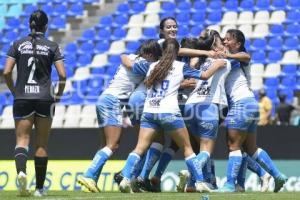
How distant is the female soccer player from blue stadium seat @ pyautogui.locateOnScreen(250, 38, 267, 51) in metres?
10.3

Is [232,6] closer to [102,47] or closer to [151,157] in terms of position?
[102,47]

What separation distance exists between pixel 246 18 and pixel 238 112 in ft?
35.3

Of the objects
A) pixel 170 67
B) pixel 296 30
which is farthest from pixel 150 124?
pixel 296 30

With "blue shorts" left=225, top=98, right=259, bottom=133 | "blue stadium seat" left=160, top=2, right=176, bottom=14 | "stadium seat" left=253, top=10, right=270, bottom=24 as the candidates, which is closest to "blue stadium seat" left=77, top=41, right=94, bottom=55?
"blue stadium seat" left=160, top=2, right=176, bottom=14

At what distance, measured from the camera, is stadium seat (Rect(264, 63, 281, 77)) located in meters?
19.8

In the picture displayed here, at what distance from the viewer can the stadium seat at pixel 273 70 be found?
64.8 feet

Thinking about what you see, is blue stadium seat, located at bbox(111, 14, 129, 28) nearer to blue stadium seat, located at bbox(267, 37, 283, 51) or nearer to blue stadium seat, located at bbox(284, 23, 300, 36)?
blue stadium seat, located at bbox(267, 37, 283, 51)

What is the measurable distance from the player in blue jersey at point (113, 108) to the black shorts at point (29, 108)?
4.40ft

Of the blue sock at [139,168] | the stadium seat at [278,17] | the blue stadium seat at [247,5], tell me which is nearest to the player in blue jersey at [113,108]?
the blue sock at [139,168]

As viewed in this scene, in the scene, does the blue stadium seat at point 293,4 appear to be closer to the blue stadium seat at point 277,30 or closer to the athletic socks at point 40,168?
the blue stadium seat at point 277,30

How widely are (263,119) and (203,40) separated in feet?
23.1

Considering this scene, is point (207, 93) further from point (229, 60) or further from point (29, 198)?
point (29, 198)

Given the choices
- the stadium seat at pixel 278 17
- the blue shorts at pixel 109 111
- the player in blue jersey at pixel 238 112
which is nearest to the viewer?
the player in blue jersey at pixel 238 112

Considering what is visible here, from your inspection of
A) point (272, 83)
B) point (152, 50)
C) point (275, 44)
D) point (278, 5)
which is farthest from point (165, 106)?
point (278, 5)
